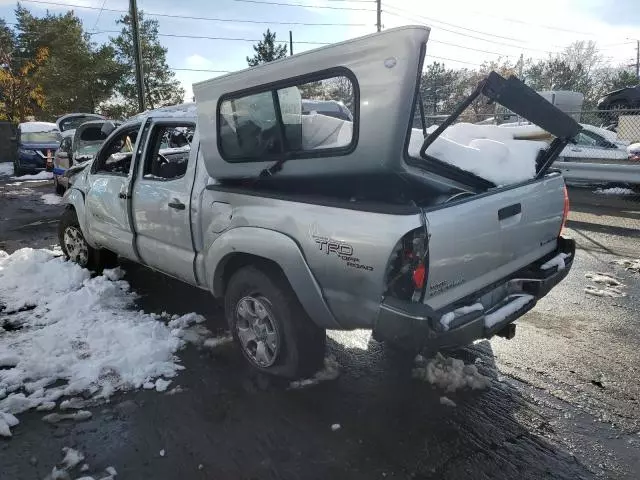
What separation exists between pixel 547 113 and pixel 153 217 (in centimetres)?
326

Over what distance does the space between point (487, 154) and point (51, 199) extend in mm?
12721

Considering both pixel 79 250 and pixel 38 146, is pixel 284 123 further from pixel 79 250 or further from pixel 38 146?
pixel 38 146

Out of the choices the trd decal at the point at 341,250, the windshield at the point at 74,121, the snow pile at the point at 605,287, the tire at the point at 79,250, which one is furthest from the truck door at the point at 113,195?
the windshield at the point at 74,121

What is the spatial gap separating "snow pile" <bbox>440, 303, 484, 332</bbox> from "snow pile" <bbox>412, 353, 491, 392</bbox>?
74 cm

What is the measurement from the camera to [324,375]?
3463 mm

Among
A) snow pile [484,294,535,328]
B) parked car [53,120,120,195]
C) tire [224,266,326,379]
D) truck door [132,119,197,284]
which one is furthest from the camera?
parked car [53,120,120,195]

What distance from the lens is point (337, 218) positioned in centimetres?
271

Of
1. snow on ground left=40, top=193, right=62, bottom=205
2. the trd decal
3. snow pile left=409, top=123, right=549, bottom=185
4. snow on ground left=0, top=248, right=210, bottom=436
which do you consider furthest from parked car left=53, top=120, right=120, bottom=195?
the trd decal

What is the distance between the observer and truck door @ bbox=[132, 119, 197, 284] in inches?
154

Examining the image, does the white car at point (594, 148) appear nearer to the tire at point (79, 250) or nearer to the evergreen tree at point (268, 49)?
the tire at point (79, 250)

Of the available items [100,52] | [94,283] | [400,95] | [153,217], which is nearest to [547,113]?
[400,95]

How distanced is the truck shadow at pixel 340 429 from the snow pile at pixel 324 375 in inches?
2.1

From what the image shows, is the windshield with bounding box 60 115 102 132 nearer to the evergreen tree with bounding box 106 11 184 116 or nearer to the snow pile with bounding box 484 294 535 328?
the evergreen tree with bounding box 106 11 184 116

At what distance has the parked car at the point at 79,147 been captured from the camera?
1256 cm
